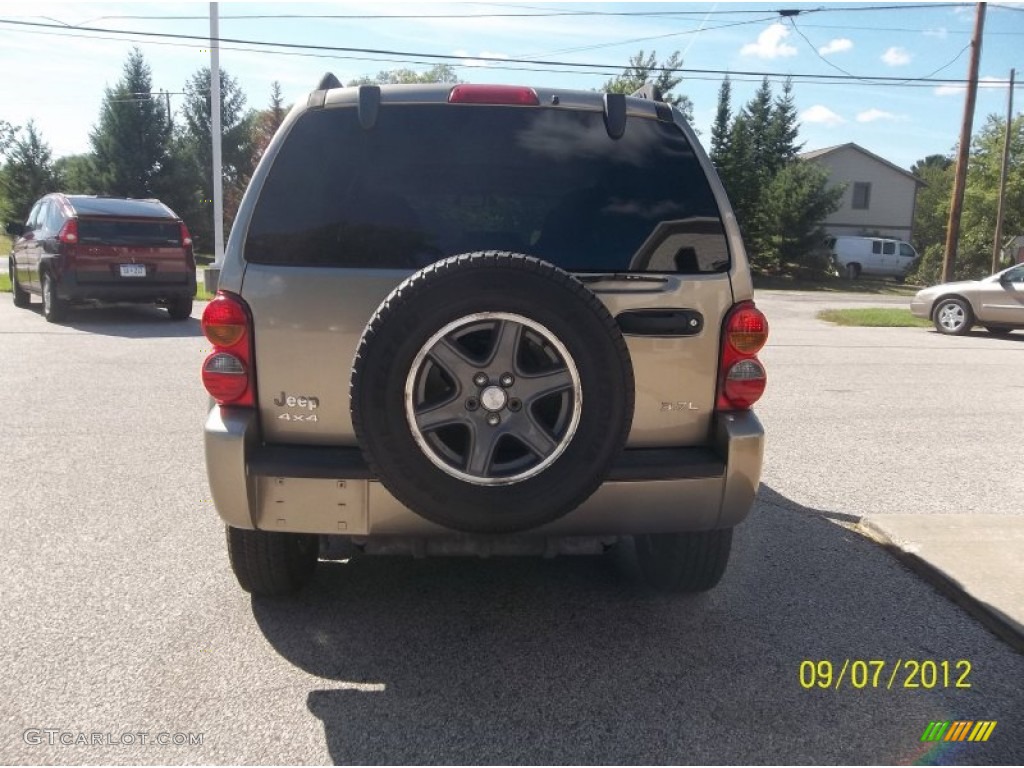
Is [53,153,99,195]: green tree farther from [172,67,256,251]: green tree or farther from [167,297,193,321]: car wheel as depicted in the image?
[167,297,193,321]: car wheel

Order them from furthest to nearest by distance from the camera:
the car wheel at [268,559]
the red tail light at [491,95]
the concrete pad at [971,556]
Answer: the concrete pad at [971,556] < the car wheel at [268,559] < the red tail light at [491,95]

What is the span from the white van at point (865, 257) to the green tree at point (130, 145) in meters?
32.8

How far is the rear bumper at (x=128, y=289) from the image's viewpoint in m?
12.3

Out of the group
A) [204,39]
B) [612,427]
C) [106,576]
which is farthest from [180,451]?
[204,39]

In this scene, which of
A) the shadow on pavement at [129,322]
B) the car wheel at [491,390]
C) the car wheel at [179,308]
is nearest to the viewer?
the car wheel at [491,390]

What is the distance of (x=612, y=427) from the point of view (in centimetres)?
281

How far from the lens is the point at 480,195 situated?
126 inches

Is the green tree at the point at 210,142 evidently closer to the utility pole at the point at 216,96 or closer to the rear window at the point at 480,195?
the utility pole at the point at 216,96

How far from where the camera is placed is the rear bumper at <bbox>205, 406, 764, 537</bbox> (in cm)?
300

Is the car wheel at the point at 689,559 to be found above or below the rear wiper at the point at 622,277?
below

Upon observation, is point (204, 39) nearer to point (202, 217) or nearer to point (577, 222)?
point (577, 222)

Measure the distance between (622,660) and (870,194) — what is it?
179 feet

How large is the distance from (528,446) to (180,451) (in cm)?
410
